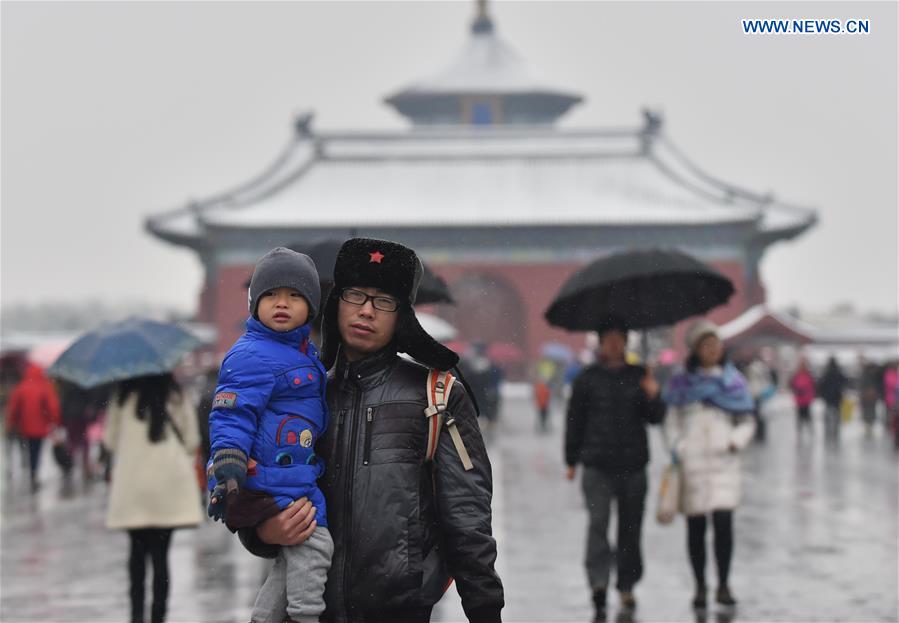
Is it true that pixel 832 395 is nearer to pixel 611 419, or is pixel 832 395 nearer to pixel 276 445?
pixel 611 419

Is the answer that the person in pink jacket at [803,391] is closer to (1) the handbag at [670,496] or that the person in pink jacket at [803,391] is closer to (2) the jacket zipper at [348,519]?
(1) the handbag at [670,496]

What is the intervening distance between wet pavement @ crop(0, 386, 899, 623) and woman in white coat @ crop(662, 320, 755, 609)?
0.28 m

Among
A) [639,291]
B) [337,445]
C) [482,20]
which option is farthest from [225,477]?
[482,20]

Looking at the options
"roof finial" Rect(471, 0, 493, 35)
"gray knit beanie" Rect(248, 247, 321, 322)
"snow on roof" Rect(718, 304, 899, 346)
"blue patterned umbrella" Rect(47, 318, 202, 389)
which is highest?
"roof finial" Rect(471, 0, 493, 35)

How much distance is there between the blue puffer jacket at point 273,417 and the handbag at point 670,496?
3924mm

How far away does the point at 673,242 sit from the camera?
3731cm

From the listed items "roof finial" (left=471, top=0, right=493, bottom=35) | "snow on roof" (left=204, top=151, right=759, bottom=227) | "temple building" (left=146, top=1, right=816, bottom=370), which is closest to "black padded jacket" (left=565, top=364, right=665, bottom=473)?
"temple building" (left=146, top=1, right=816, bottom=370)

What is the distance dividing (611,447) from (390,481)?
3534 millimetres

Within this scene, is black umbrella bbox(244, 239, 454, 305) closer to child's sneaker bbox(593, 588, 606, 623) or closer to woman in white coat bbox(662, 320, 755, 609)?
woman in white coat bbox(662, 320, 755, 609)

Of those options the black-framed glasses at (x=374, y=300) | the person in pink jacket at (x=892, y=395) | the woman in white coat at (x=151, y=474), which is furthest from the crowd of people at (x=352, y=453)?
the person in pink jacket at (x=892, y=395)

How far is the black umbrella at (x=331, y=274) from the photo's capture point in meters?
5.87

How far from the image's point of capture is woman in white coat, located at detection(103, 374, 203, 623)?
6402 millimetres

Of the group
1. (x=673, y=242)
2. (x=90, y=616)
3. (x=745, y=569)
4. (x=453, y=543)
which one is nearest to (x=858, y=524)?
(x=745, y=569)

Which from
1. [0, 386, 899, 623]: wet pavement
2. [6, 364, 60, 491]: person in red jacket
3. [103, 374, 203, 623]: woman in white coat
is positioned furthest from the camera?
[6, 364, 60, 491]: person in red jacket
